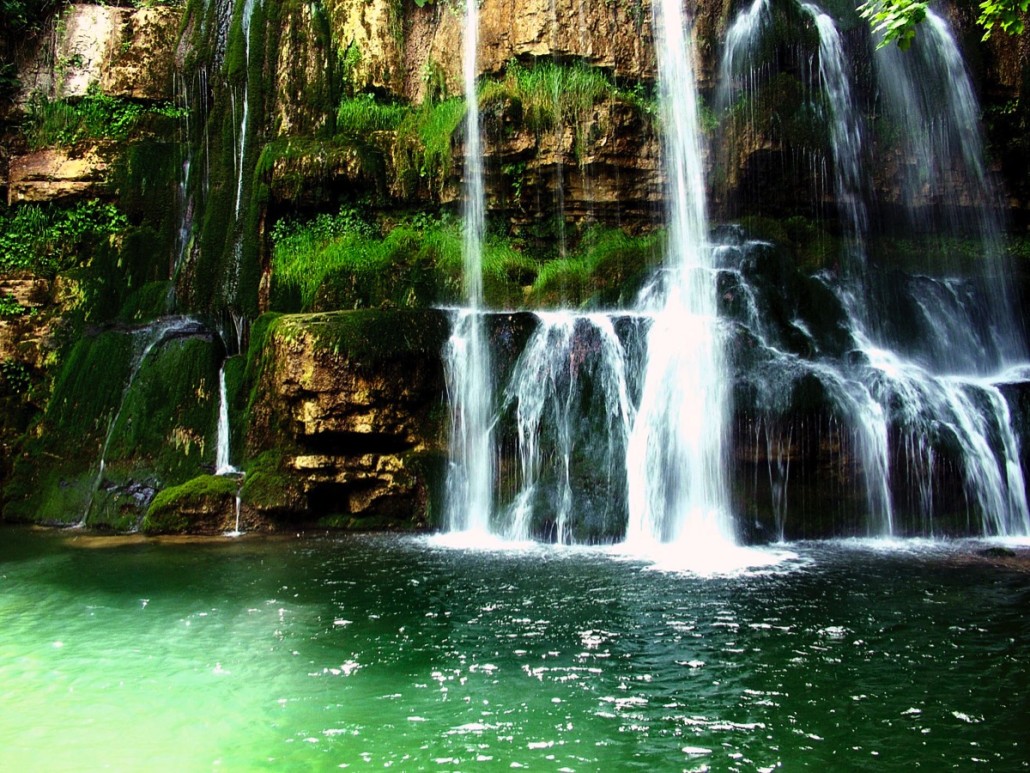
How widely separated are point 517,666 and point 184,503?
7.87m

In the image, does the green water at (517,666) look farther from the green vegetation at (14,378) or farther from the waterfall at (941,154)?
the waterfall at (941,154)

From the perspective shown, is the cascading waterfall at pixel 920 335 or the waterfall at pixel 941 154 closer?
the cascading waterfall at pixel 920 335

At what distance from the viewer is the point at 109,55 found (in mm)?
17906

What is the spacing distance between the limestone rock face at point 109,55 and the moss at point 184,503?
997cm

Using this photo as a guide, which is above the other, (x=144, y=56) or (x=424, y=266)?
(x=144, y=56)

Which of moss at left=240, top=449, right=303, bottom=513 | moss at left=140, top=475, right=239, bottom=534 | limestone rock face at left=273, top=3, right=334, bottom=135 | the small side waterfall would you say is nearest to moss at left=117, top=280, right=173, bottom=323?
the small side waterfall

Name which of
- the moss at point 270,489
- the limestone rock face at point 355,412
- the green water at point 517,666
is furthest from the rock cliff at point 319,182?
the green water at point 517,666

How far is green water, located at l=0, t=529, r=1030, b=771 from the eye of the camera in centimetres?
459

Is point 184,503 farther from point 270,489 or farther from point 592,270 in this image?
point 592,270

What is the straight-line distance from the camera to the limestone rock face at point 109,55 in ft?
57.7

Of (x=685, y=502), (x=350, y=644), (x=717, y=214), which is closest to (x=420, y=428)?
(x=685, y=502)

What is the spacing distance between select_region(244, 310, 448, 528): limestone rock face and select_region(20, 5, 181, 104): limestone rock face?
869cm

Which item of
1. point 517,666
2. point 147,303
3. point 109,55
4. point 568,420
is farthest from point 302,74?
point 517,666

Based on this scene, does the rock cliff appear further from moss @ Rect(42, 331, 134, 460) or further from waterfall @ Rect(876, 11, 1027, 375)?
waterfall @ Rect(876, 11, 1027, 375)
